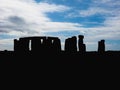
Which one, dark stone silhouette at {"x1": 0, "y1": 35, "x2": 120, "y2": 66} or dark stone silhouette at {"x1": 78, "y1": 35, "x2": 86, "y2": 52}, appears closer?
dark stone silhouette at {"x1": 0, "y1": 35, "x2": 120, "y2": 66}

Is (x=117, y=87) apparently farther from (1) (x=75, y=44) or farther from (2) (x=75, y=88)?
(1) (x=75, y=44)

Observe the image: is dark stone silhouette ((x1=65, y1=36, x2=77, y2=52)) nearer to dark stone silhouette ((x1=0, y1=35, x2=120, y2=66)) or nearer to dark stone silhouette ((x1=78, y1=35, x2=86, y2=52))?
dark stone silhouette ((x1=0, y1=35, x2=120, y2=66))

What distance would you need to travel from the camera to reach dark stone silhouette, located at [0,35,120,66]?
1403cm

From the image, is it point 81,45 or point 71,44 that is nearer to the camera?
point 71,44

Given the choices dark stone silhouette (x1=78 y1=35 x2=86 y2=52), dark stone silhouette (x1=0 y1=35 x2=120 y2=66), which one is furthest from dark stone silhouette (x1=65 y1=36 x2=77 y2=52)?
dark stone silhouette (x1=78 y1=35 x2=86 y2=52)

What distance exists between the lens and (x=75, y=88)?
14.2 m

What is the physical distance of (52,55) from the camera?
14.2 m

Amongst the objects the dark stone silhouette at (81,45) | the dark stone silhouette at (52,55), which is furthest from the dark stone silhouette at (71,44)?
the dark stone silhouette at (81,45)

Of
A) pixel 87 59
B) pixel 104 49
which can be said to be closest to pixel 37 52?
A: pixel 87 59

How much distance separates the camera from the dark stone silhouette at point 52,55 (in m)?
14.0

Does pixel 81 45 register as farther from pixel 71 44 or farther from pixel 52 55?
pixel 52 55

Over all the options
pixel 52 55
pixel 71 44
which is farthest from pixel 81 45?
pixel 52 55

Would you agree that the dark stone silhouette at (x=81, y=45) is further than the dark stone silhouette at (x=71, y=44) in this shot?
Yes

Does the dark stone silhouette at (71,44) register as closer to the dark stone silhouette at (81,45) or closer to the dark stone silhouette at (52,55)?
the dark stone silhouette at (52,55)
